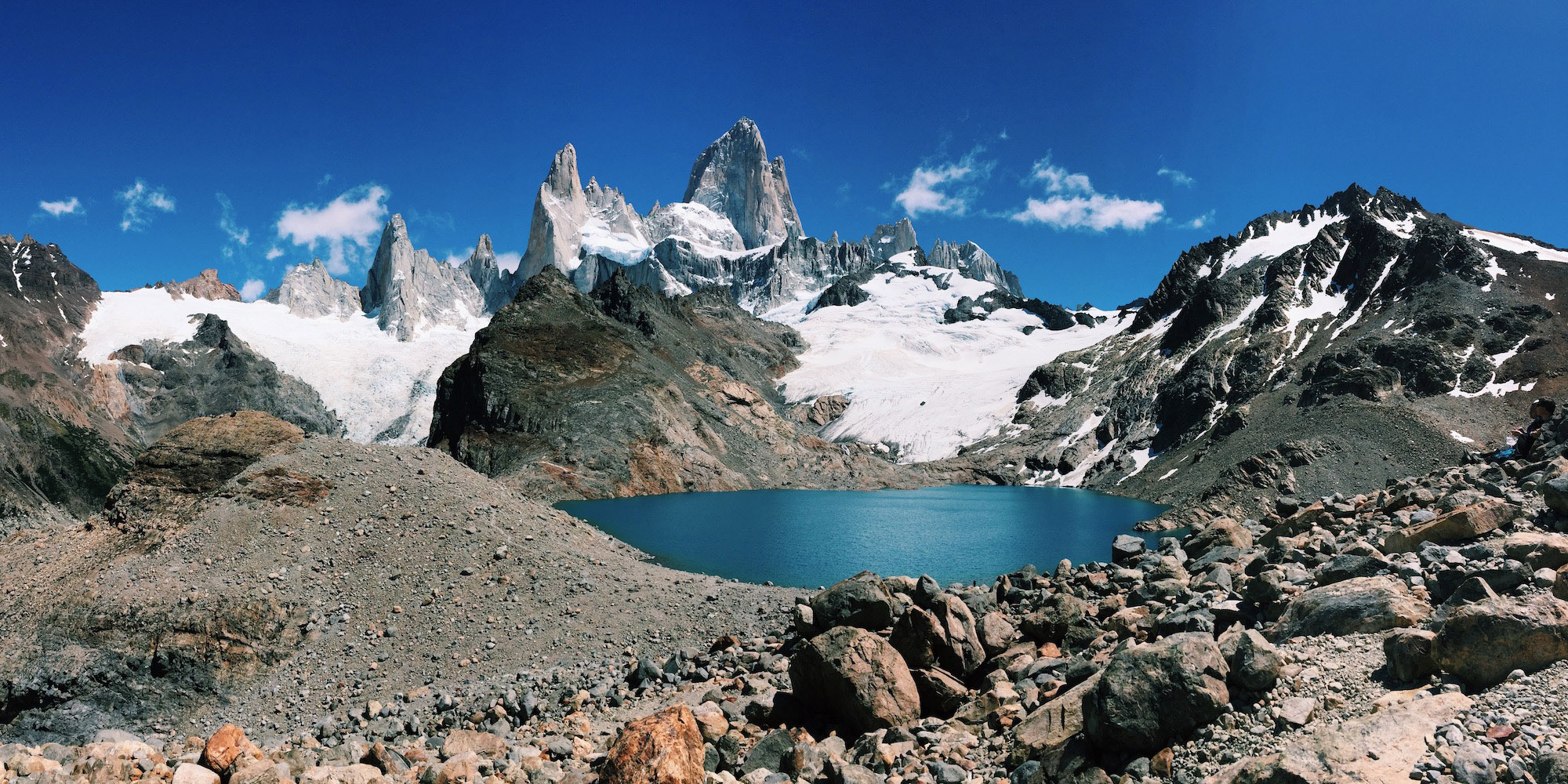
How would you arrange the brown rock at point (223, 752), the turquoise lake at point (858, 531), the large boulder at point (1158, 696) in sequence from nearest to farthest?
the large boulder at point (1158, 696) < the brown rock at point (223, 752) < the turquoise lake at point (858, 531)

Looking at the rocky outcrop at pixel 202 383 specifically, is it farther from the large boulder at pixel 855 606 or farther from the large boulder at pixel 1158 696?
the large boulder at pixel 1158 696

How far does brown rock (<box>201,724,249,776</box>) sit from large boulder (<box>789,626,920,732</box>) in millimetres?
8074

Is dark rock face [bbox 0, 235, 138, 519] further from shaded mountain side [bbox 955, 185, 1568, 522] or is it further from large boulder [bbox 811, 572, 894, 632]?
shaded mountain side [bbox 955, 185, 1568, 522]

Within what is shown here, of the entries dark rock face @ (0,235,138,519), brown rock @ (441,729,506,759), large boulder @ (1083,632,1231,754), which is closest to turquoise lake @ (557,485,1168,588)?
brown rock @ (441,729,506,759)

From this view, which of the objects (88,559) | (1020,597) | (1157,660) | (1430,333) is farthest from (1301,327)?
(88,559)

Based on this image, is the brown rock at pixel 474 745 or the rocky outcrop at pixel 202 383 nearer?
the brown rock at pixel 474 745

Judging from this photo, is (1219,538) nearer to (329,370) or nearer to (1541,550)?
(1541,550)

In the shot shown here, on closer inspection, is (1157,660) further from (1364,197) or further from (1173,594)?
(1364,197)

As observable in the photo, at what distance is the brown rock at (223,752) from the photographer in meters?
9.45

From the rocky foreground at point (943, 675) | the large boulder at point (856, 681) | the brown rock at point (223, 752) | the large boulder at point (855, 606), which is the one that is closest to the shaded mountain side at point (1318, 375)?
the rocky foreground at point (943, 675)

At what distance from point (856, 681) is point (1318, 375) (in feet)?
314

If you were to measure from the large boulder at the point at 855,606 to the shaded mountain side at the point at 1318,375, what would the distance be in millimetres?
55951

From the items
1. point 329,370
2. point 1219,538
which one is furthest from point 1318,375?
point 329,370

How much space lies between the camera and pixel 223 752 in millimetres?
9539
